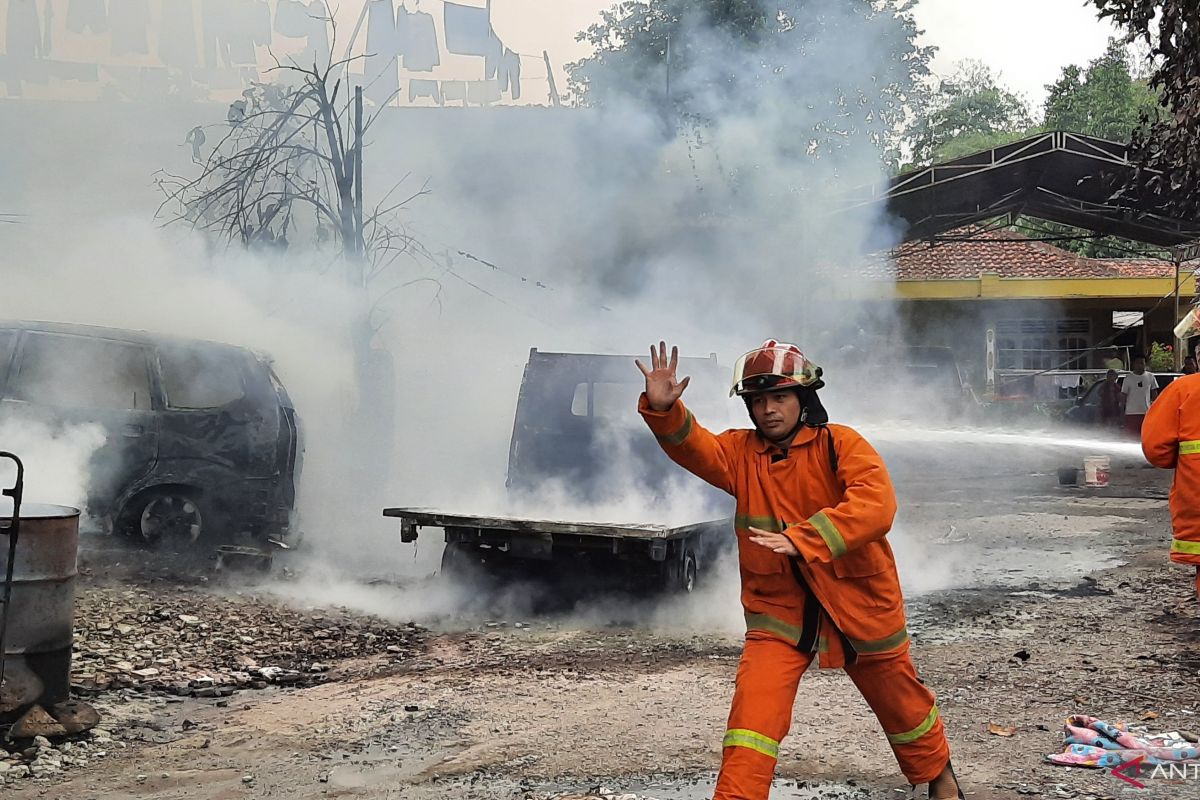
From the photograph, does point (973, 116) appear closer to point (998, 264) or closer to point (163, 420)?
point (998, 264)

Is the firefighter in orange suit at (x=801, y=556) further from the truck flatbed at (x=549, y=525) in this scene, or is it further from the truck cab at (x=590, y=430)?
the truck cab at (x=590, y=430)

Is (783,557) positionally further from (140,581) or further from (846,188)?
(846,188)

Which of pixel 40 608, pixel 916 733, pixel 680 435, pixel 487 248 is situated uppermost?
pixel 487 248

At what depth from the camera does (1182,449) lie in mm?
4730

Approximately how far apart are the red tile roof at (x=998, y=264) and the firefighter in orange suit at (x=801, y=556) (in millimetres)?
20654

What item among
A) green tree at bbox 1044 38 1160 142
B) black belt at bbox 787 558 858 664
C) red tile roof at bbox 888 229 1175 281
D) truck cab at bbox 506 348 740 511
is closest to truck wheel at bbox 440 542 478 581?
truck cab at bbox 506 348 740 511

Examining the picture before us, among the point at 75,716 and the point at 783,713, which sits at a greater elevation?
the point at 783,713

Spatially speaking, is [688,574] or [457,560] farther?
[457,560]

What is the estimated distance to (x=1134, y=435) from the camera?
18.3 metres

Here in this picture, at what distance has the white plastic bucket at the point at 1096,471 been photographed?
14328 millimetres

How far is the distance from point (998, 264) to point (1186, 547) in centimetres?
2326

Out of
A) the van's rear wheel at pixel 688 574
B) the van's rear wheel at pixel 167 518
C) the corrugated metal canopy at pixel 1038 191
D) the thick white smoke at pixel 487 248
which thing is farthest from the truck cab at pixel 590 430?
the corrugated metal canopy at pixel 1038 191

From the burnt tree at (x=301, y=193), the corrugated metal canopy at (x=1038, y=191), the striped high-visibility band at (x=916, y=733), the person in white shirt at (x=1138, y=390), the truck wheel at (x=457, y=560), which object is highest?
the corrugated metal canopy at (x=1038, y=191)

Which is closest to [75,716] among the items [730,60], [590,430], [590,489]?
[590,489]
